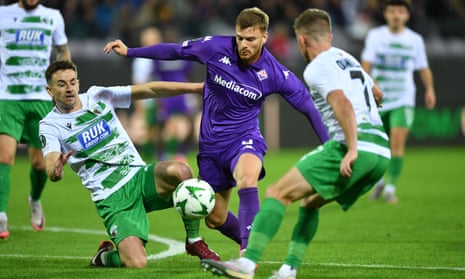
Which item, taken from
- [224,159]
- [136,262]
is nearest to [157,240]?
[224,159]

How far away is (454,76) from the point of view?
21.2 meters

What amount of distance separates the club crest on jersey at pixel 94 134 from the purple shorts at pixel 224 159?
85cm

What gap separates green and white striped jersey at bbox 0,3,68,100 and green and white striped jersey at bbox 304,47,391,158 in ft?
13.3

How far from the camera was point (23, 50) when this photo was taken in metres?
9.57

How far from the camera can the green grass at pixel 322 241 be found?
7.11 meters

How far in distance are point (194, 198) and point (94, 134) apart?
1.14 metres

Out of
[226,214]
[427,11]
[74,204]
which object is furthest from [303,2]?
[226,214]

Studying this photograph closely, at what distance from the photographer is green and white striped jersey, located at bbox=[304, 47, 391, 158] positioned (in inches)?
249

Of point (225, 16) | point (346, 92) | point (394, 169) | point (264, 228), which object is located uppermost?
point (346, 92)

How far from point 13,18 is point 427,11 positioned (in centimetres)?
1511

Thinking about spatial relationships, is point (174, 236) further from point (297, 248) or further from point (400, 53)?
point (400, 53)

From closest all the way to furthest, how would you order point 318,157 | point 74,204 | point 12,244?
1. point 318,157
2. point 12,244
3. point 74,204

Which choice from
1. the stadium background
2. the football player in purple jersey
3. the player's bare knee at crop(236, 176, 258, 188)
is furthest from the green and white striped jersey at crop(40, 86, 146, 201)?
the stadium background

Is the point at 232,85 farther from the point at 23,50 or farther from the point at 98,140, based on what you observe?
the point at 23,50
